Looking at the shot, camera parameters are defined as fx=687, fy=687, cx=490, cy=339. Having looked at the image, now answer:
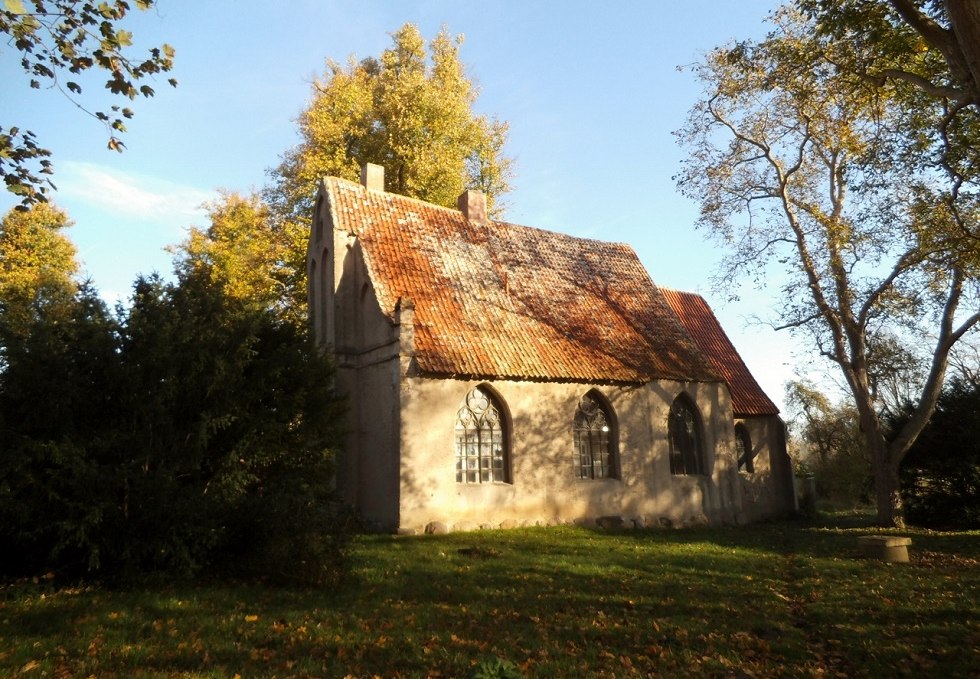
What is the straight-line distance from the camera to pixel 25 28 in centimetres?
724

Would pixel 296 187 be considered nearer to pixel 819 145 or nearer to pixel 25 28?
pixel 819 145

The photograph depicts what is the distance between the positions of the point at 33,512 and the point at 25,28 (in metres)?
5.63

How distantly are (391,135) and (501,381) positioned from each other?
15.6m

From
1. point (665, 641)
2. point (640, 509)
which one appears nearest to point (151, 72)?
point (665, 641)

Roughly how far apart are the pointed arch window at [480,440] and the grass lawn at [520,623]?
17.8ft

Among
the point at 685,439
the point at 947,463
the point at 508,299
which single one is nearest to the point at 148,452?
the point at 508,299

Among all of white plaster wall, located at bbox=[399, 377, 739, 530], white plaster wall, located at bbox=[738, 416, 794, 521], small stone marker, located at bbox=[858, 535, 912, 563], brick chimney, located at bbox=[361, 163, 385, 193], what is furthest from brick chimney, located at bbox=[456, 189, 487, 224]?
small stone marker, located at bbox=[858, 535, 912, 563]

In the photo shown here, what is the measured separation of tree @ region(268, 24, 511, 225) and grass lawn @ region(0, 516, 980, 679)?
64.8 ft

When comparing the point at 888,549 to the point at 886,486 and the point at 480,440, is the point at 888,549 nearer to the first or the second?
the point at 886,486

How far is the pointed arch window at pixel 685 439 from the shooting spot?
861 inches

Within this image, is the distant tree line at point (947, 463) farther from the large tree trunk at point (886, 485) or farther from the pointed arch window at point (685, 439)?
the pointed arch window at point (685, 439)

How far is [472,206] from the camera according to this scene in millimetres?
23656

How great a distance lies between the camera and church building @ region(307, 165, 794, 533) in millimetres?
17703

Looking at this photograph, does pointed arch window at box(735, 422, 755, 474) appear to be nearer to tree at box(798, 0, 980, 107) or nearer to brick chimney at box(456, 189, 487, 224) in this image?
brick chimney at box(456, 189, 487, 224)
